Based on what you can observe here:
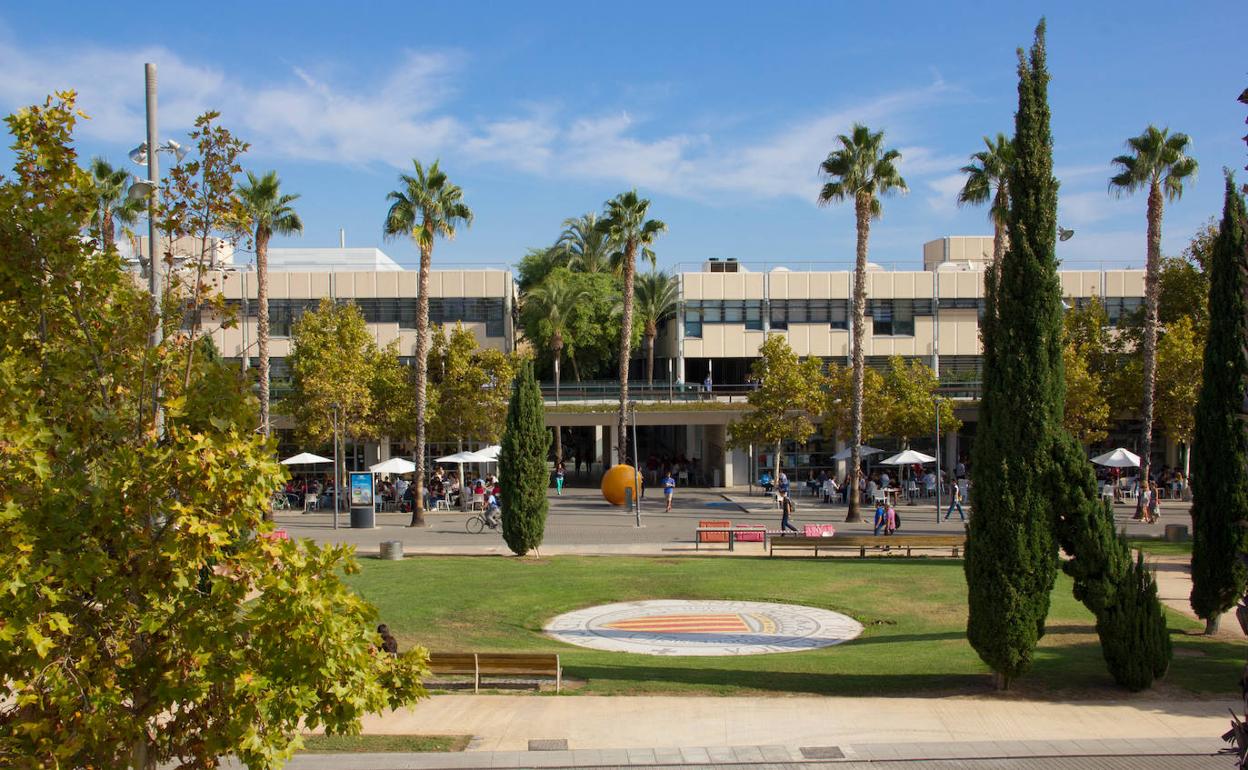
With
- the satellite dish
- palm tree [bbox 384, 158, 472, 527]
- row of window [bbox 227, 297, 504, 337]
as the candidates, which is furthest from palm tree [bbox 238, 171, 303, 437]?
the satellite dish

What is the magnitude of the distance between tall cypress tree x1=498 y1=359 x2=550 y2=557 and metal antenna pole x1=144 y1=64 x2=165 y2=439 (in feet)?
57.1

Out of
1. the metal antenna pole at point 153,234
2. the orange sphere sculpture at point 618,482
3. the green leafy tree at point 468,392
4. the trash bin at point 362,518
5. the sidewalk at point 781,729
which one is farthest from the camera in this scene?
the green leafy tree at point 468,392

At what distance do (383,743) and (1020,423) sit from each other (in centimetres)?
1010

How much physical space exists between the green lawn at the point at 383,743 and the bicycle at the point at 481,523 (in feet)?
71.7

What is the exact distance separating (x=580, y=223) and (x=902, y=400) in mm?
33267

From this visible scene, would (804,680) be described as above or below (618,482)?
below

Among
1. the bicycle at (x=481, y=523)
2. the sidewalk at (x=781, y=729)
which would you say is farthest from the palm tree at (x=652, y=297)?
the sidewalk at (x=781, y=729)

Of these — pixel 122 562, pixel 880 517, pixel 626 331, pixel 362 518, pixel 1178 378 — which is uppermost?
pixel 626 331

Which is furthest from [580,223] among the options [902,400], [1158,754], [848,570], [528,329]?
[1158,754]

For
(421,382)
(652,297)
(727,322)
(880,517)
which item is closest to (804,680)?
(880,517)

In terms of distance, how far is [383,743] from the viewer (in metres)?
12.9

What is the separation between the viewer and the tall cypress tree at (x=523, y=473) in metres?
28.0

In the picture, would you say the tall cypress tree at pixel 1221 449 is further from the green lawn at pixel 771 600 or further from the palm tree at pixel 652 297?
the palm tree at pixel 652 297

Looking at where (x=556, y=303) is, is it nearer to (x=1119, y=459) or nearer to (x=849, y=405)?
(x=849, y=405)
